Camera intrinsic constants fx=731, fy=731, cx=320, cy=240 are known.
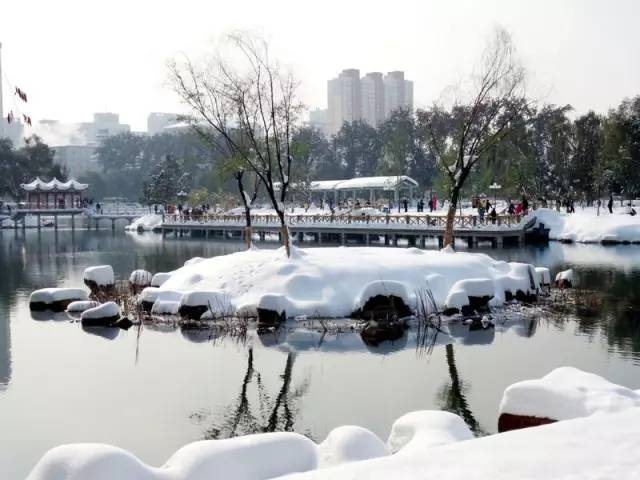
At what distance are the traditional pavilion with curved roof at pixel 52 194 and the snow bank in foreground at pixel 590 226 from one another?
141 ft

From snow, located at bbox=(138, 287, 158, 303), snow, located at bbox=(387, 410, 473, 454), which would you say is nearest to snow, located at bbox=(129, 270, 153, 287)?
snow, located at bbox=(138, 287, 158, 303)

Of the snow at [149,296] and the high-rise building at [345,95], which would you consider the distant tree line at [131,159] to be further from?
the snow at [149,296]

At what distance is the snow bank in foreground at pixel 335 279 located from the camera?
57.3 ft

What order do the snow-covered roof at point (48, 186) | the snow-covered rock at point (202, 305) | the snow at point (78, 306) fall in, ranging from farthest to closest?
the snow-covered roof at point (48, 186) < the snow at point (78, 306) < the snow-covered rock at point (202, 305)

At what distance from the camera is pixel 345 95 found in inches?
5551

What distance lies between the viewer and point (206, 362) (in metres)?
13.6

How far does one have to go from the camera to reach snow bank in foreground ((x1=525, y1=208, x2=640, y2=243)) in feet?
125

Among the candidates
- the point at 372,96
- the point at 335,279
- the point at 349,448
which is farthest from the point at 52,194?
the point at 372,96

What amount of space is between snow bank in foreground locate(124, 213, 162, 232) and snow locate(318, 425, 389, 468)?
56.9m

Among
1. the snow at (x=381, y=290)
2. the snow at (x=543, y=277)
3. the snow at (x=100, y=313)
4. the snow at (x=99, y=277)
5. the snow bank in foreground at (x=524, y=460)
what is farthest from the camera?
the snow at (x=99, y=277)

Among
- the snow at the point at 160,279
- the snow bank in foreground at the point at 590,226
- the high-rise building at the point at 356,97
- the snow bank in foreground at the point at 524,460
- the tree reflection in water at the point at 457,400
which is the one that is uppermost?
the high-rise building at the point at 356,97

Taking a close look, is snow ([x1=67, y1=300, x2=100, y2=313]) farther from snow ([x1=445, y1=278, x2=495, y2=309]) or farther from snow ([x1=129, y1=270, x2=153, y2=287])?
snow ([x1=445, y1=278, x2=495, y2=309])

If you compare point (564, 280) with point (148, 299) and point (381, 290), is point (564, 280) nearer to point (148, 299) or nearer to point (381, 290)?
point (381, 290)

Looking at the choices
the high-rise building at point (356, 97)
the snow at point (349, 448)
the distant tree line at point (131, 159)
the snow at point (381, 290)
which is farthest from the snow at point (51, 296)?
the high-rise building at point (356, 97)
